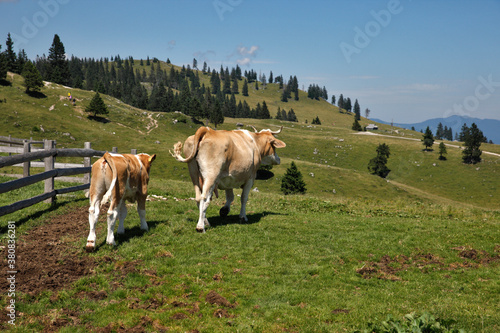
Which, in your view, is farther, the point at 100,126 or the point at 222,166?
the point at 100,126

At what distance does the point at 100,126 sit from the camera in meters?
94.1

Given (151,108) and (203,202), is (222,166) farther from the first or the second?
(151,108)

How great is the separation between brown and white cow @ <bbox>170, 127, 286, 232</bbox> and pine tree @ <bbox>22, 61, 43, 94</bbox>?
4099 inches

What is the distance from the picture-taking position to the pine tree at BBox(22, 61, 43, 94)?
95.5 metres

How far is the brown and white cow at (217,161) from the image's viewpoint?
12.4m

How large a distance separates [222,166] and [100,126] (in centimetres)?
9150

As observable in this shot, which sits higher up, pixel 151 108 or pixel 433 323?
pixel 151 108

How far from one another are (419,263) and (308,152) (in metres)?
103

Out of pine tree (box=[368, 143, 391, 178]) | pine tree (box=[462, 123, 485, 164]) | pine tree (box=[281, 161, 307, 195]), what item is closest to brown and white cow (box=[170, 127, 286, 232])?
pine tree (box=[281, 161, 307, 195])

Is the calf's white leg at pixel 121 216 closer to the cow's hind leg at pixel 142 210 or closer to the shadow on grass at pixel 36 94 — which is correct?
the cow's hind leg at pixel 142 210

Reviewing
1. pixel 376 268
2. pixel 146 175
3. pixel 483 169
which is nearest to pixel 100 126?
pixel 146 175

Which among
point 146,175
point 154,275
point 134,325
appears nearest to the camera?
point 134,325

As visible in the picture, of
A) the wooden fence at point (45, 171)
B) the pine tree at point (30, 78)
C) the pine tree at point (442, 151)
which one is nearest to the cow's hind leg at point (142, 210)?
the wooden fence at point (45, 171)

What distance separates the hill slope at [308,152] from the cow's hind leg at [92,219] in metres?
60.6
